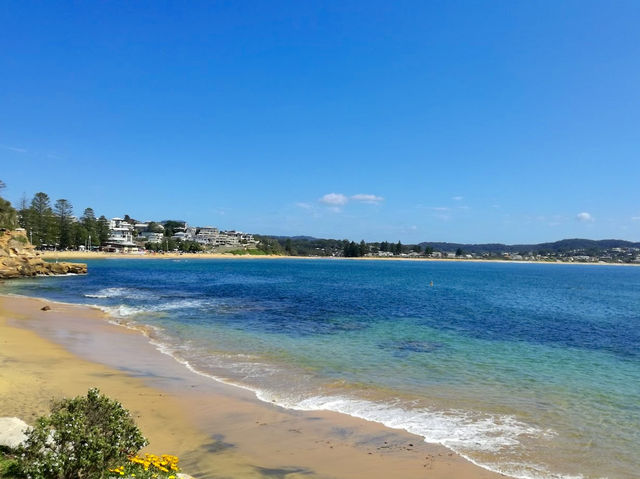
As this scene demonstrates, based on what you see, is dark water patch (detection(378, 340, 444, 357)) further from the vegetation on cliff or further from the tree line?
the tree line

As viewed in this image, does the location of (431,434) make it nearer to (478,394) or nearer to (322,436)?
(322,436)

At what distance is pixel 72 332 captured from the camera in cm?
2134

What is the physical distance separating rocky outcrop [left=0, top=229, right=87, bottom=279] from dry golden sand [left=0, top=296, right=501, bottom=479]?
171 feet

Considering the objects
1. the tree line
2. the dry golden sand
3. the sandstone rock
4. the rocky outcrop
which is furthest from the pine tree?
the sandstone rock

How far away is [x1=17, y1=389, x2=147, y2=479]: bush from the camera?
5.17 m

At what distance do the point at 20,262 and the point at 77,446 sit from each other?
68.0m

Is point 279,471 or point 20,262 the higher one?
point 20,262

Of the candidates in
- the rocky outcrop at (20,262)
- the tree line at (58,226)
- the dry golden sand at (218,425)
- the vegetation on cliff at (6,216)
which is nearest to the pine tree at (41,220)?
the tree line at (58,226)

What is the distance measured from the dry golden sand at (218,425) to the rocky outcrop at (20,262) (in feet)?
171

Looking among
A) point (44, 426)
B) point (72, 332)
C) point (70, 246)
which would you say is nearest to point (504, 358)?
point (44, 426)

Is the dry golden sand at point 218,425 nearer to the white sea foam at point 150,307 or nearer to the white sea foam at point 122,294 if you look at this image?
the white sea foam at point 150,307

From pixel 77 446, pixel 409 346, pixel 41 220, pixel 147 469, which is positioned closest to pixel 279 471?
pixel 147 469

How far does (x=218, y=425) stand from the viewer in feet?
32.1

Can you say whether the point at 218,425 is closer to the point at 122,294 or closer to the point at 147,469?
the point at 147,469
